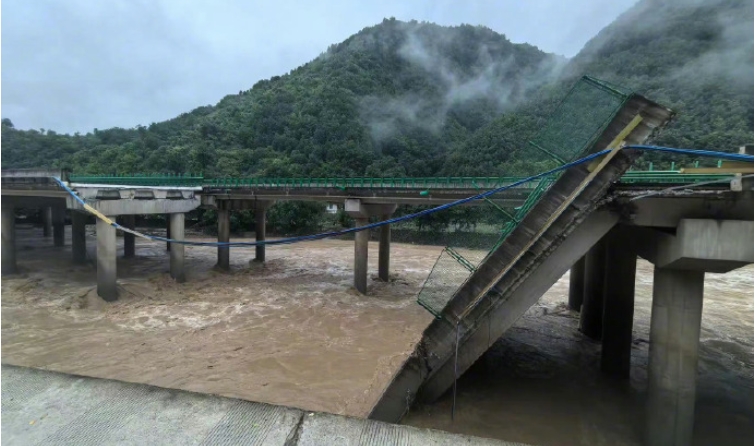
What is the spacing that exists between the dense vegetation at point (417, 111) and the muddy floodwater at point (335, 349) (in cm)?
2032

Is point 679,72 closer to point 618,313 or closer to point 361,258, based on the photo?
point 361,258

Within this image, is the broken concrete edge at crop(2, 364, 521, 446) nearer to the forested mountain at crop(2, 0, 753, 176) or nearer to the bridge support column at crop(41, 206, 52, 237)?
the forested mountain at crop(2, 0, 753, 176)

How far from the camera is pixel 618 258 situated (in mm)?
10992

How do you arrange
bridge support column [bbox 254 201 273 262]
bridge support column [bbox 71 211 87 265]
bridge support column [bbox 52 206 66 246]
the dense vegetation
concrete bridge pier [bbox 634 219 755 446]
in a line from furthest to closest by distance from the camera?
the dense vegetation
bridge support column [bbox 52 206 66 246]
bridge support column [bbox 254 201 273 262]
bridge support column [bbox 71 211 87 265]
concrete bridge pier [bbox 634 219 755 446]

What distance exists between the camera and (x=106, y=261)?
16.8 m

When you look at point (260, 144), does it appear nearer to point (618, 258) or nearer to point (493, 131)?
point (493, 131)

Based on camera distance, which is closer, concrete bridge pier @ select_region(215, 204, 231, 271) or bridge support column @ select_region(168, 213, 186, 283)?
bridge support column @ select_region(168, 213, 186, 283)

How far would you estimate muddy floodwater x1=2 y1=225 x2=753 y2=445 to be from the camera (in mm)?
8992

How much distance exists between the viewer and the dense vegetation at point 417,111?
5750 centimetres

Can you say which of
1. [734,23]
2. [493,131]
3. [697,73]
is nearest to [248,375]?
[493,131]

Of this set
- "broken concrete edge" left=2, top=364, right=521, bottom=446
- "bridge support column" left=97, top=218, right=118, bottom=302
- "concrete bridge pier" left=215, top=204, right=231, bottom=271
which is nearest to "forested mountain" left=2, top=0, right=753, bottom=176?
"concrete bridge pier" left=215, top=204, right=231, bottom=271

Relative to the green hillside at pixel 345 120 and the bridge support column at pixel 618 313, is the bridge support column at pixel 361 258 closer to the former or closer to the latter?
the bridge support column at pixel 618 313

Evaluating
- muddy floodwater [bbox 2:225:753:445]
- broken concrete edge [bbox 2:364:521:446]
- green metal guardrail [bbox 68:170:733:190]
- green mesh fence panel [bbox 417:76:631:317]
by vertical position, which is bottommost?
muddy floodwater [bbox 2:225:753:445]

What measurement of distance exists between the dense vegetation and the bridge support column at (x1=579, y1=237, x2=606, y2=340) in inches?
774
